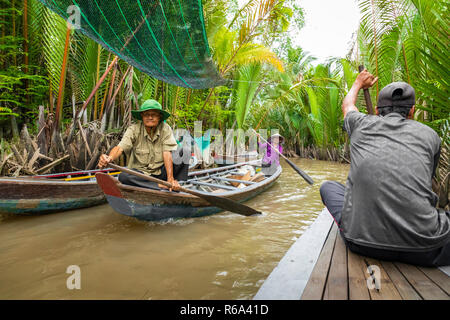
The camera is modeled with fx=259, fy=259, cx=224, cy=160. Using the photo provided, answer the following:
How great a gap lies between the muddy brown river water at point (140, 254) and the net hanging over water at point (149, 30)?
2.17 metres

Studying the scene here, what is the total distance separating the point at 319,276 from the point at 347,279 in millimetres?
132

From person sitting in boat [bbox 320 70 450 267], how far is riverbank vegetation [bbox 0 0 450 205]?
3.78ft

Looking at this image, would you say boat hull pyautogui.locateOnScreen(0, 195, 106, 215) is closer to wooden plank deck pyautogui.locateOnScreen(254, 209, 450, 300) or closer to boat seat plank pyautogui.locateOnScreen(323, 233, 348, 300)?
wooden plank deck pyautogui.locateOnScreen(254, 209, 450, 300)

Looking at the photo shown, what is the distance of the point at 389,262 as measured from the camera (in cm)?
145

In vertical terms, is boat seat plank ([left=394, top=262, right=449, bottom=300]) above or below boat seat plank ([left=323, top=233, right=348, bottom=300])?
above

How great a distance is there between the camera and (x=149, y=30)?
3074 mm

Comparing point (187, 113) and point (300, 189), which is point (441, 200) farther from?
point (187, 113)

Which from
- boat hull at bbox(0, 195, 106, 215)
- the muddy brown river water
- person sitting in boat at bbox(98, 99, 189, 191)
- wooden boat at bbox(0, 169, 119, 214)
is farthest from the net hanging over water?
the muddy brown river water

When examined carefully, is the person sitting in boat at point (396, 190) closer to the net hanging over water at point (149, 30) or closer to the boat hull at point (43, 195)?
the net hanging over water at point (149, 30)

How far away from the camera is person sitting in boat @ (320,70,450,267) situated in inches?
51.3

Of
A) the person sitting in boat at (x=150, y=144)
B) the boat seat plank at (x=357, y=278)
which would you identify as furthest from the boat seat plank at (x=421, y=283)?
the person sitting in boat at (x=150, y=144)
